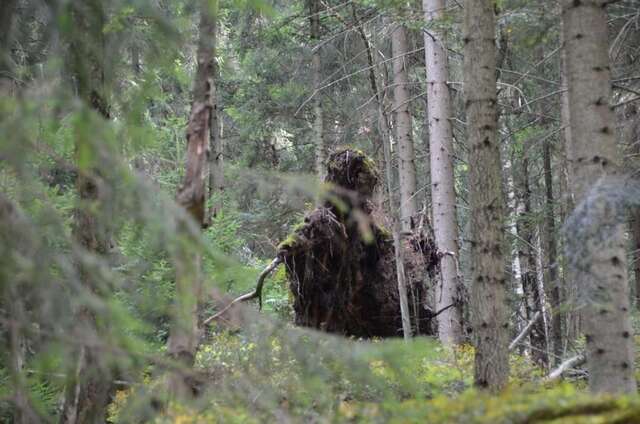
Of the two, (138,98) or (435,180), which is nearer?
(138,98)

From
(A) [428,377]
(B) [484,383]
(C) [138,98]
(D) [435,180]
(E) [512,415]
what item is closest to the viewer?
(E) [512,415]

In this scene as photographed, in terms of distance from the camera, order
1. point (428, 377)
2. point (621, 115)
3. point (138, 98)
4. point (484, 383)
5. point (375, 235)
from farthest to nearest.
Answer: point (621, 115)
point (375, 235)
point (428, 377)
point (484, 383)
point (138, 98)

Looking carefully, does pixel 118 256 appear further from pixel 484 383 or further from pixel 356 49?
pixel 356 49

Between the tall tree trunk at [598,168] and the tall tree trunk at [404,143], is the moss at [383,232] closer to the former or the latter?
the tall tree trunk at [404,143]

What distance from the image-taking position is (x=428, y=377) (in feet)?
23.9

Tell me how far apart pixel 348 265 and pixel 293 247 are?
1009 millimetres

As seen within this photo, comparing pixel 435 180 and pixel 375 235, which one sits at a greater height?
pixel 435 180

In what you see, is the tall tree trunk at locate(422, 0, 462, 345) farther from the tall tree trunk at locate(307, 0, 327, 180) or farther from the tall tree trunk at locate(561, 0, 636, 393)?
the tall tree trunk at locate(561, 0, 636, 393)

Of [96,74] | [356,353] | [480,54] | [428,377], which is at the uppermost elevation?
[96,74]

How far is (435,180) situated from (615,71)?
3.61 metres

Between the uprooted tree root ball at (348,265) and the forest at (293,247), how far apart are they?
1.3 inches

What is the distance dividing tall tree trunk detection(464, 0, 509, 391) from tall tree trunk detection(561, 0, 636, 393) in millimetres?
645

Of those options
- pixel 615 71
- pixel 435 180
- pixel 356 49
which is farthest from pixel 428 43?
pixel 356 49

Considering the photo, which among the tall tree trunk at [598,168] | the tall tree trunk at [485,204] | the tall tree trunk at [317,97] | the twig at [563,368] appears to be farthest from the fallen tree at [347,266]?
the tall tree trunk at [317,97]
